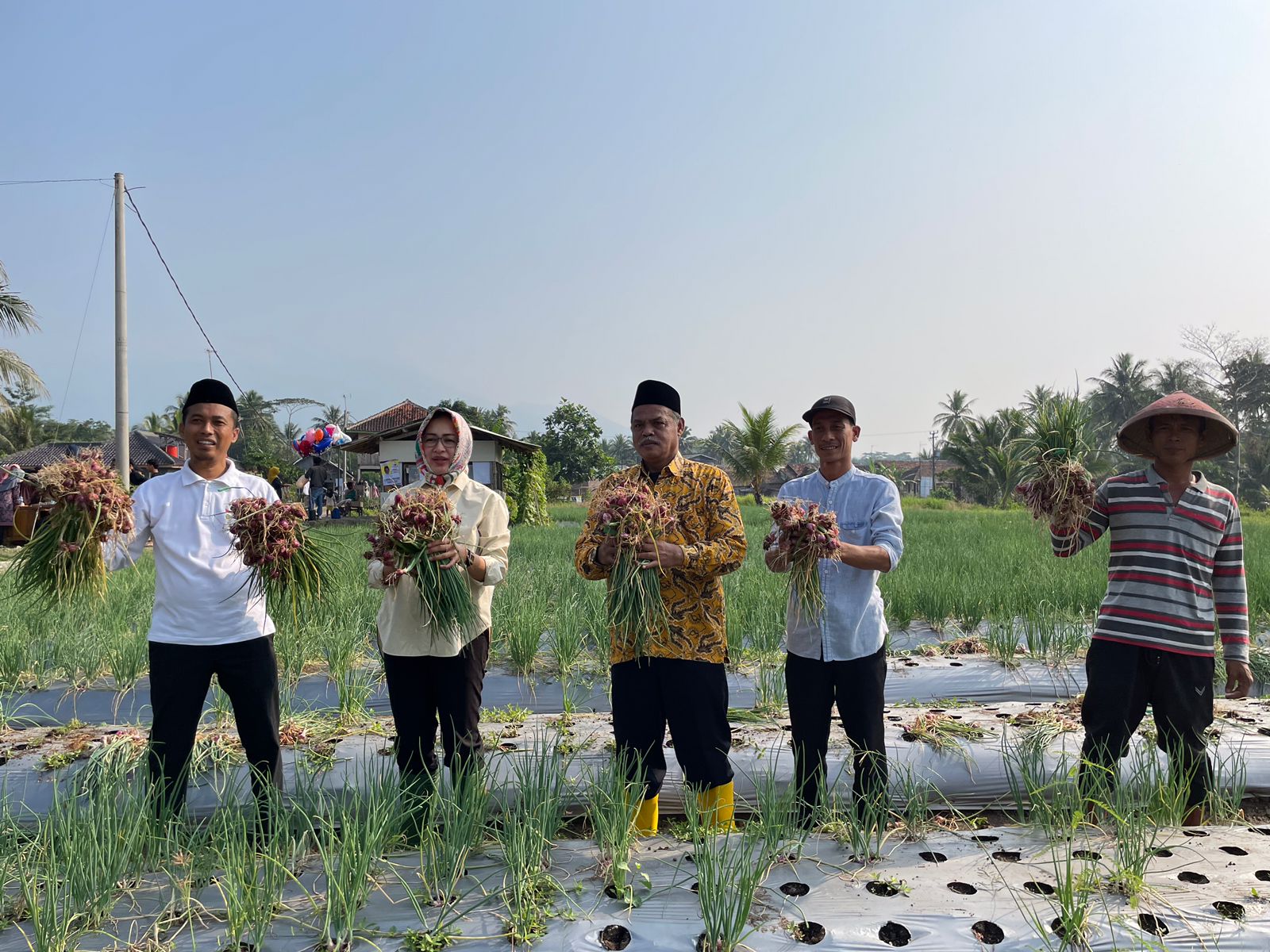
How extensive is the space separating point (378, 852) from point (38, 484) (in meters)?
1.45

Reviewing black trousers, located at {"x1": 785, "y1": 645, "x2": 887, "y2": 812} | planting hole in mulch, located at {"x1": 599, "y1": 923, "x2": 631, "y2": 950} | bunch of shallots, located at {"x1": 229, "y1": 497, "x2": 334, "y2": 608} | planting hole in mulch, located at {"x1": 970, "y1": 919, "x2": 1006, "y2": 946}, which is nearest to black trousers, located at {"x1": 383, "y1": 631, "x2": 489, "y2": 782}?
bunch of shallots, located at {"x1": 229, "y1": 497, "x2": 334, "y2": 608}

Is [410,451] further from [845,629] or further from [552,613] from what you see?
[845,629]

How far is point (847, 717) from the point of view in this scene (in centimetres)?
240

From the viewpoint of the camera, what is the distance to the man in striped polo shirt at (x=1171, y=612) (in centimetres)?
239

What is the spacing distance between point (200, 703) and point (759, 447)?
2671 centimetres

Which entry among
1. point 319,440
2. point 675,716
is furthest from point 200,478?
point 319,440

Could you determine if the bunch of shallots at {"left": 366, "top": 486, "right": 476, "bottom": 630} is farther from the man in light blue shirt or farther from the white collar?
the man in light blue shirt

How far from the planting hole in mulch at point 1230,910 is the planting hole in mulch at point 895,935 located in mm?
767

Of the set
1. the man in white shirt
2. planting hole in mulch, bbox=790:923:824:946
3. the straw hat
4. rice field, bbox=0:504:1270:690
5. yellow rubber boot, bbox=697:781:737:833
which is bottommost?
planting hole in mulch, bbox=790:923:824:946

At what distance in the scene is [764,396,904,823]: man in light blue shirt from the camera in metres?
2.34

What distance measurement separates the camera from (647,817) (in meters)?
2.46

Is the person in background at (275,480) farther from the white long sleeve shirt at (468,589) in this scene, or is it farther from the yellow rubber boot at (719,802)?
the yellow rubber boot at (719,802)

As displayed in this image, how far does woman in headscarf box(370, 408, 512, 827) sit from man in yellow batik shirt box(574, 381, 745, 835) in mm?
344

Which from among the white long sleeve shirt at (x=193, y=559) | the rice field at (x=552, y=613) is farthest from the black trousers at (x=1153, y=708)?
the white long sleeve shirt at (x=193, y=559)
